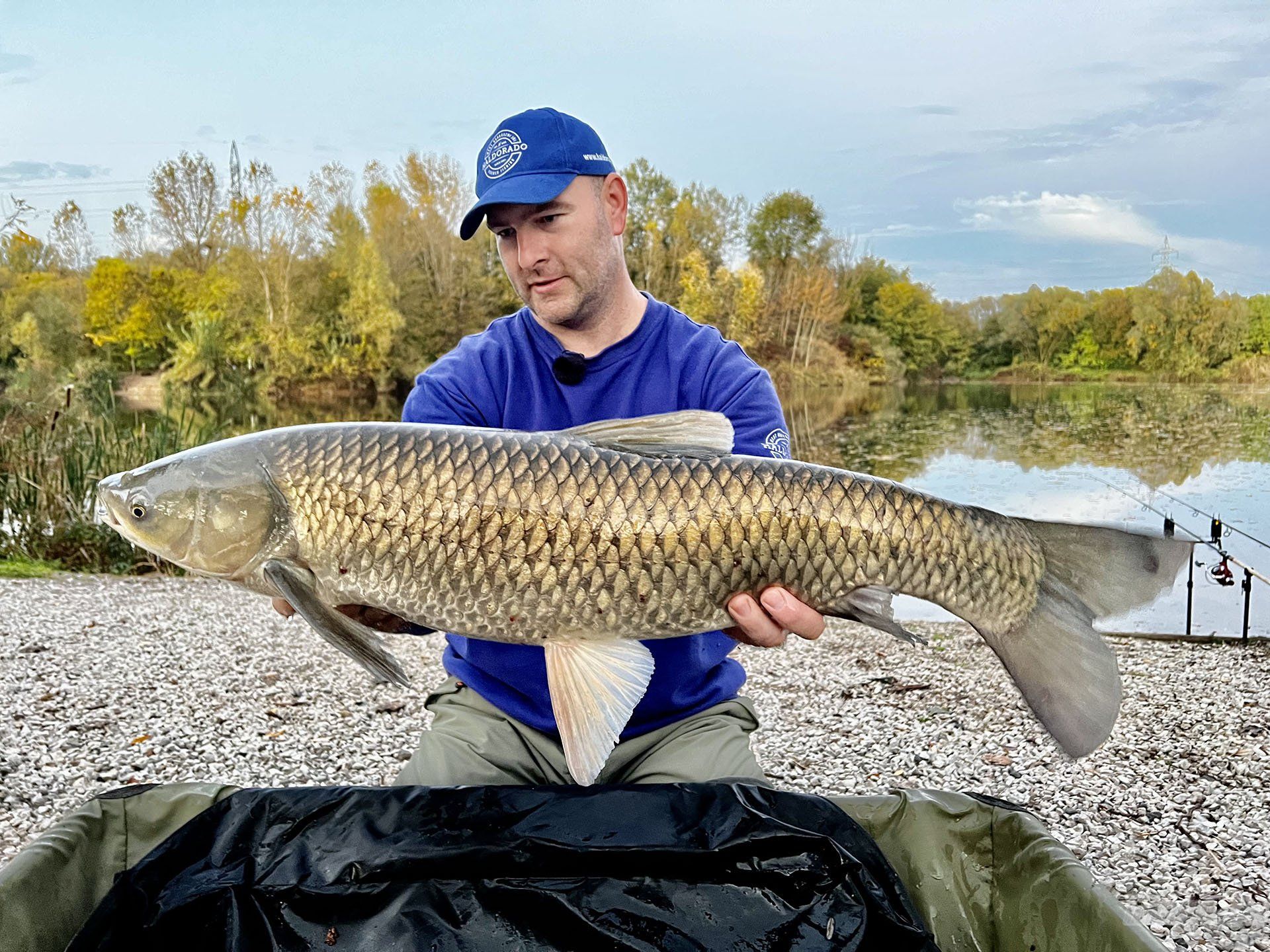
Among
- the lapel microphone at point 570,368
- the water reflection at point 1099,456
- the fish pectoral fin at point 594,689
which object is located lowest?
the water reflection at point 1099,456

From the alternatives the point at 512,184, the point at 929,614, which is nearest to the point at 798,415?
the point at 929,614

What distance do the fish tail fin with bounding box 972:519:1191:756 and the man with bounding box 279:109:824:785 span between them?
51 centimetres

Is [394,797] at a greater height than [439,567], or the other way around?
[439,567]

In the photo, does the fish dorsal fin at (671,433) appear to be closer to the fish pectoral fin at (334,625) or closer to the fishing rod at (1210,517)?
the fish pectoral fin at (334,625)

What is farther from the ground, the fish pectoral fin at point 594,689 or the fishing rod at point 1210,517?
the fish pectoral fin at point 594,689

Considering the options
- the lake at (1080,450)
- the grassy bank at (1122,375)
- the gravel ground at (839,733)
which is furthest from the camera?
the grassy bank at (1122,375)

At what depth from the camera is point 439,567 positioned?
4.48ft

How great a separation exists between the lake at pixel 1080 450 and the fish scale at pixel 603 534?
0.32 meters

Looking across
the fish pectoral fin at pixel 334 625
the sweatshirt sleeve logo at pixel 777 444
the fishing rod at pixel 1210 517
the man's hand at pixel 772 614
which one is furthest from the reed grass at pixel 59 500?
the fishing rod at pixel 1210 517

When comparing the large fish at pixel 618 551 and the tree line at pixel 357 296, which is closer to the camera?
the large fish at pixel 618 551

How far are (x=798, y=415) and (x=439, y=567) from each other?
21.5 meters

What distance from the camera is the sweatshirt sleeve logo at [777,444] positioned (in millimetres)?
1703

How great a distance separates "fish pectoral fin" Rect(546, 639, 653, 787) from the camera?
141cm

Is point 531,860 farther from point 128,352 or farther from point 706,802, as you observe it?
point 128,352
